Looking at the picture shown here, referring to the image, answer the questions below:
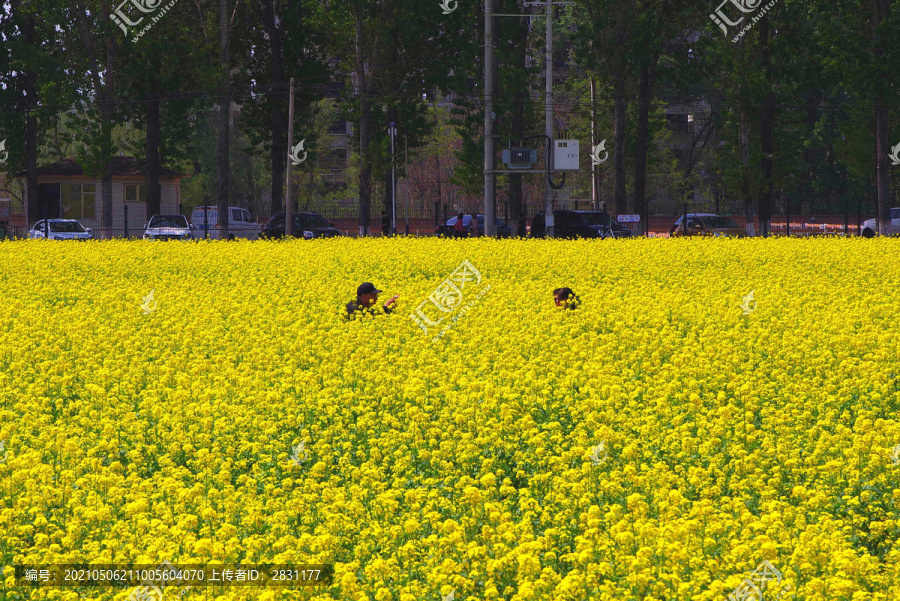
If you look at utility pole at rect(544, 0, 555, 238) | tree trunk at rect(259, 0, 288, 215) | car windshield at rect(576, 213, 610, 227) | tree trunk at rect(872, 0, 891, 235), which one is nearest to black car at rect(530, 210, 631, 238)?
car windshield at rect(576, 213, 610, 227)

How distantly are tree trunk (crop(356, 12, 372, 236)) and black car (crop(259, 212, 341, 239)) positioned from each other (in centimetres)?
134

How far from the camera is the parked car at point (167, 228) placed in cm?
3966

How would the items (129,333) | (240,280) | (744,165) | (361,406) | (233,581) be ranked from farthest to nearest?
(744,165) < (240,280) < (129,333) < (361,406) < (233,581)

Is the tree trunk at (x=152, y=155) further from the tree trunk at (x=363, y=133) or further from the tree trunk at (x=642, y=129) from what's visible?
the tree trunk at (x=642, y=129)

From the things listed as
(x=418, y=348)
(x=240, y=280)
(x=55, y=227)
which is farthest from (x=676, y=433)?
(x=55, y=227)

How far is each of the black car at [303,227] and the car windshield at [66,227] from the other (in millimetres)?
7590

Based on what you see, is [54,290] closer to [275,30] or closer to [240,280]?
[240,280]

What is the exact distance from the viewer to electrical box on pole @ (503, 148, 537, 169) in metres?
33.1

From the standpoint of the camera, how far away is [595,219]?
37.2 meters

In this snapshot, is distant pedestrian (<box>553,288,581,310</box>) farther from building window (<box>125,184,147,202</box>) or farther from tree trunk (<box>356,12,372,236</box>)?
building window (<box>125,184,147,202</box>)

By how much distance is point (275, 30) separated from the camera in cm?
4697

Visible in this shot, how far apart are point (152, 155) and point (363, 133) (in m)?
9.46

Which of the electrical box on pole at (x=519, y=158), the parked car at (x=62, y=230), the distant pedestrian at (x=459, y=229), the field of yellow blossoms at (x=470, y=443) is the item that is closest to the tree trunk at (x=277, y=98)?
the parked car at (x=62, y=230)

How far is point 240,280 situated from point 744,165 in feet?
87.1
